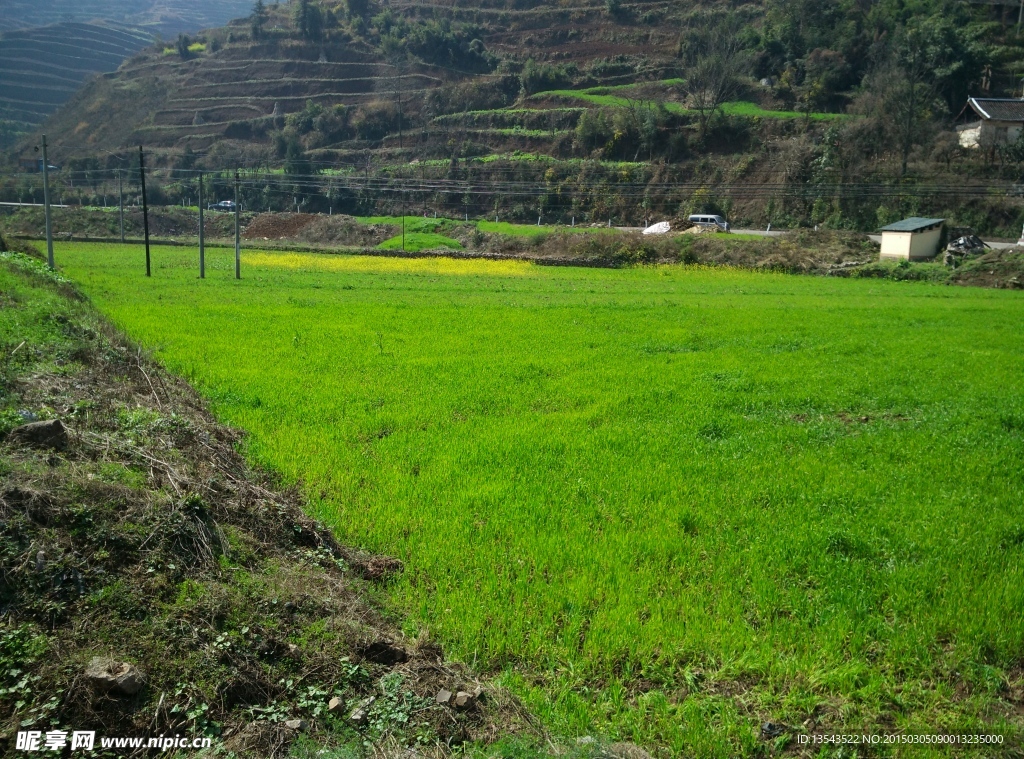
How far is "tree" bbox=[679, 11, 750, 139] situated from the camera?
6875cm

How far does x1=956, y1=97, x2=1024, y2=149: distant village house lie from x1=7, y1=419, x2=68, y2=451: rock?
6448 cm

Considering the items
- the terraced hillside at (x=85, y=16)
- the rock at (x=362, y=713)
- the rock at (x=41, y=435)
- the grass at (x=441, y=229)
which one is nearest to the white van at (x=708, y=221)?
the grass at (x=441, y=229)

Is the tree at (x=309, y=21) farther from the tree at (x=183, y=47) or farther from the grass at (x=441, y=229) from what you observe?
the grass at (x=441, y=229)

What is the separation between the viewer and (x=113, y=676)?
3701 mm

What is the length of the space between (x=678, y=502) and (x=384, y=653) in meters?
3.87

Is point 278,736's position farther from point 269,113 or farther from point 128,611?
point 269,113

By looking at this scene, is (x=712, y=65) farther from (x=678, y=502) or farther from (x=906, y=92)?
(x=678, y=502)

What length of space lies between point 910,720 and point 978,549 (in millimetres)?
2754

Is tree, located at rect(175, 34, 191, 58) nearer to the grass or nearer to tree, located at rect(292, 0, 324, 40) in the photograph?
tree, located at rect(292, 0, 324, 40)

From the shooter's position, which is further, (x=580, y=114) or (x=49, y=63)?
(x=49, y=63)

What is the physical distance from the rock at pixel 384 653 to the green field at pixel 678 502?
0.41 metres

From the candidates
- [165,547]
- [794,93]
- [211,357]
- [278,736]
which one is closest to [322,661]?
[278,736]

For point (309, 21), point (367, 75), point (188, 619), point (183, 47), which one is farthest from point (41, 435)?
point (183, 47)

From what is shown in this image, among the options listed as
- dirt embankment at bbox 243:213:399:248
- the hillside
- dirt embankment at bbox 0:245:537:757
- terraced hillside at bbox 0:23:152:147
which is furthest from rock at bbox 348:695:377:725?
terraced hillside at bbox 0:23:152:147
